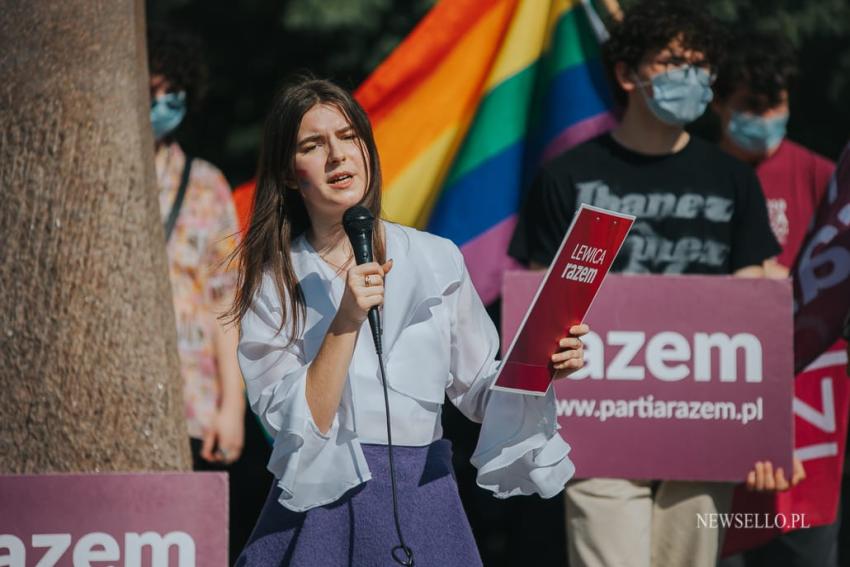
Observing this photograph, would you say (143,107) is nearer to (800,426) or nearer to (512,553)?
(800,426)

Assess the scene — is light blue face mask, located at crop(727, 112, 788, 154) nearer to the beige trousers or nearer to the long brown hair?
the beige trousers

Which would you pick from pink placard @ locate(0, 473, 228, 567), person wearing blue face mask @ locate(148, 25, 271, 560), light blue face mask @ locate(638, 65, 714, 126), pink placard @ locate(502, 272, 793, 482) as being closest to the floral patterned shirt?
person wearing blue face mask @ locate(148, 25, 271, 560)

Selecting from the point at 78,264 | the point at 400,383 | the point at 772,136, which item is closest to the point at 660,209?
the point at 772,136

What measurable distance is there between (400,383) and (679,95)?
103 inches

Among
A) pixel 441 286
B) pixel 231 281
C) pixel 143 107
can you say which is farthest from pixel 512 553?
pixel 441 286

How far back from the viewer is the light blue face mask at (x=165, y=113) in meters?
A: 6.91

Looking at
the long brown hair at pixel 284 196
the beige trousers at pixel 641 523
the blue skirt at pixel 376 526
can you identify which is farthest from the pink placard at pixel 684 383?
the blue skirt at pixel 376 526

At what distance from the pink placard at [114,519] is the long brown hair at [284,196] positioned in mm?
740

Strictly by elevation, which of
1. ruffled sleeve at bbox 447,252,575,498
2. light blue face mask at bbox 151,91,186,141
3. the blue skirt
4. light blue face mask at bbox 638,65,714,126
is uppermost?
light blue face mask at bbox 638,65,714,126

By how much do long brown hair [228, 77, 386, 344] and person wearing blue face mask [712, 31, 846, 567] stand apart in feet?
9.59

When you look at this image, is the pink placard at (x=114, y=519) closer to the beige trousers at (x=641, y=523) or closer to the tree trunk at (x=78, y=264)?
the tree trunk at (x=78, y=264)

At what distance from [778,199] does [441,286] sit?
3124mm

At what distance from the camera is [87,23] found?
539 cm

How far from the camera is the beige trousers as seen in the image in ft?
18.5
